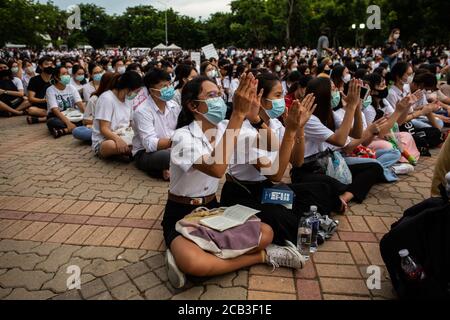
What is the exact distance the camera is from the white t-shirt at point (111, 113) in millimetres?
5235

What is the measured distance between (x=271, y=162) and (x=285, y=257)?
745 mm

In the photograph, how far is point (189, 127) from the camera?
9.00ft

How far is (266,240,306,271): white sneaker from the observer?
277 cm

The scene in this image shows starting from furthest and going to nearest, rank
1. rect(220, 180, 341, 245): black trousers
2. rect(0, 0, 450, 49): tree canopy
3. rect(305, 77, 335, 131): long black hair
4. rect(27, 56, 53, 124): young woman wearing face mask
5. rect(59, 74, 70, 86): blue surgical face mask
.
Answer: rect(0, 0, 450, 49): tree canopy → rect(27, 56, 53, 124): young woman wearing face mask → rect(59, 74, 70, 86): blue surgical face mask → rect(305, 77, 335, 131): long black hair → rect(220, 180, 341, 245): black trousers

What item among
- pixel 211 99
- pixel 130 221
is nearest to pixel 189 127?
pixel 211 99

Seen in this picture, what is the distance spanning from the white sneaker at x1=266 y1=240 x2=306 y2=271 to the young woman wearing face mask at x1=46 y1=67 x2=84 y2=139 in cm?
563

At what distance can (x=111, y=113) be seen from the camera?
17.4 ft

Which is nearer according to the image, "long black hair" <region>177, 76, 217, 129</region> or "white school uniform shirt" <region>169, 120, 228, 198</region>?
"white school uniform shirt" <region>169, 120, 228, 198</region>

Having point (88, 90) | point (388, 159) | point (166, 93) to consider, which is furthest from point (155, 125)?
point (88, 90)

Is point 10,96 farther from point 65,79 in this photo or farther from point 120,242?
point 120,242

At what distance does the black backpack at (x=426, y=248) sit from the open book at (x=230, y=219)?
3.16 ft

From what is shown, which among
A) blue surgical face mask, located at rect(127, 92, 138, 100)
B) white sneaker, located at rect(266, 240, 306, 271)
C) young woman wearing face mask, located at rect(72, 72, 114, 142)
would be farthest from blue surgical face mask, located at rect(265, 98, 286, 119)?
young woman wearing face mask, located at rect(72, 72, 114, 142)

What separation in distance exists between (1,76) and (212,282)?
29.2ft

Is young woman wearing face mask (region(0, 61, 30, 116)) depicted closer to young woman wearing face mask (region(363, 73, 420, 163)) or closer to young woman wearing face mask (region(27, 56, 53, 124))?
young woman wearing face mask (region(27, 56, 53, 124))
